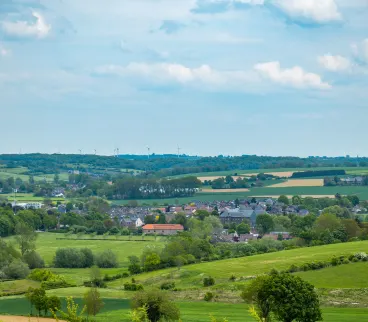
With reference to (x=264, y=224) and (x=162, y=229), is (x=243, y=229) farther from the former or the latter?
(x=162, y=229)

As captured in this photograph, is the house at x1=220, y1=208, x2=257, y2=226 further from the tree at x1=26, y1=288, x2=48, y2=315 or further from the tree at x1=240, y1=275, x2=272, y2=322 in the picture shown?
the tree at x1=240, y1=275, x2=272, y2=322

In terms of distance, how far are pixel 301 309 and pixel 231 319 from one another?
22.2 ft

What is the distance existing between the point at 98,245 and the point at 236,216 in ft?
155

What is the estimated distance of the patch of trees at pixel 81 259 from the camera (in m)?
99.6

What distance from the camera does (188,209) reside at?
18112cm

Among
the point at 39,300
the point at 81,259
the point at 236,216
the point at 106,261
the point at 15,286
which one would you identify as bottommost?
the point at 15,286

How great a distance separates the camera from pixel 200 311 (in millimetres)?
59312

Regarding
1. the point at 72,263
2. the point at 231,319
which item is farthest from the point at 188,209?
the point at 231,319

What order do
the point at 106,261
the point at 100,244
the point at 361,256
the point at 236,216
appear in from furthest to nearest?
the point at 236,216 → the point at 100,244 → the point at 106,261 → the point at 361,256

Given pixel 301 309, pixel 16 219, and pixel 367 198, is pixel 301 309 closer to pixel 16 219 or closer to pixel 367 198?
pixel 16 219

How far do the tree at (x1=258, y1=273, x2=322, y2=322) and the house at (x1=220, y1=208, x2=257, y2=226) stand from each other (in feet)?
349

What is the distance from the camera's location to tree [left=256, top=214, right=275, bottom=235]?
134 meters

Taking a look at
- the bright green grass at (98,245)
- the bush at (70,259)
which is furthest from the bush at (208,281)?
the bright green grass at (98,245)

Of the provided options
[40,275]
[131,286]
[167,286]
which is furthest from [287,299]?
[40,275]
